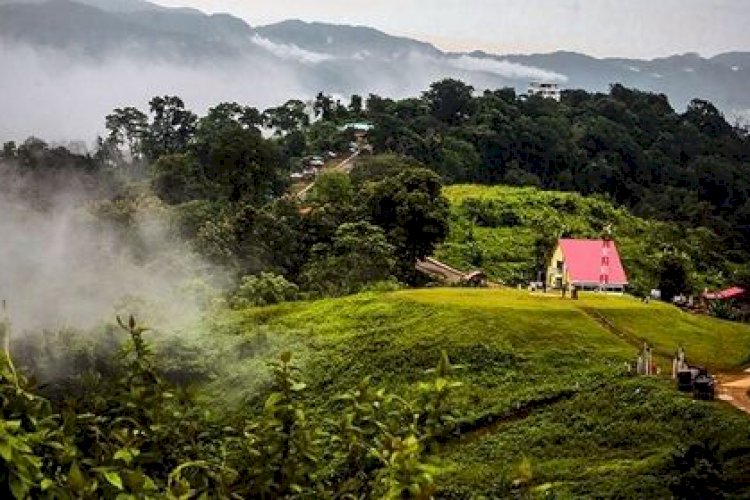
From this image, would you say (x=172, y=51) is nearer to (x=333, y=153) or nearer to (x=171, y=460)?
(x=333, y=153)

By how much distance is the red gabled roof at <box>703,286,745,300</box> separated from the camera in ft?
122

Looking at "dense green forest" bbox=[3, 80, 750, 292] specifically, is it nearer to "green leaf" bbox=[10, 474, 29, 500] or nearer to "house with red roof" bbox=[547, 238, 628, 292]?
"house with red roof" bbox=[547, 238, 628, 292]

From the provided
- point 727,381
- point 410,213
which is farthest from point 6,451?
point 410,213

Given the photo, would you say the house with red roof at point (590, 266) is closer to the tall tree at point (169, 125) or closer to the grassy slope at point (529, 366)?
the grassy slope at point (529, 366)

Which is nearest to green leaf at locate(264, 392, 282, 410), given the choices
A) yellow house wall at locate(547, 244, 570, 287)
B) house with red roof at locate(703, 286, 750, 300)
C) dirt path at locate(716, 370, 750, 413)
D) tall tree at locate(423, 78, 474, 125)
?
dirt path at locate(716, 370, 750, 413)

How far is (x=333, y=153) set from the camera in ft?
203

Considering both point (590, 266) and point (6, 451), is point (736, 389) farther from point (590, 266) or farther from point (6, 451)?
point (6, 451)

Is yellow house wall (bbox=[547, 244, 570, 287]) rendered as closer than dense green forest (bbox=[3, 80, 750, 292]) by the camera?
Yes

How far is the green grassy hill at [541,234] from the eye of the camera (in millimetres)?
40625

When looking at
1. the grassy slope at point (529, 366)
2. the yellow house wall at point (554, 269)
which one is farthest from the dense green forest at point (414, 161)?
the grassy slope at point (529, 366)

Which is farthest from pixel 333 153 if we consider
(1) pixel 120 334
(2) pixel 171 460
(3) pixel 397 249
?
(2) pixel 171 460

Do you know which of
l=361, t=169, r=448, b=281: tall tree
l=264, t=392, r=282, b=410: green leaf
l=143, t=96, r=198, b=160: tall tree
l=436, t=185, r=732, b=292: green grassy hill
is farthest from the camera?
l=143, t=96, r=198, b=160: tall tree

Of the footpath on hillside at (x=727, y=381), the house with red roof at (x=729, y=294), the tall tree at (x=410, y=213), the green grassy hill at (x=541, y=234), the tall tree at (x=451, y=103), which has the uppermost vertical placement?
the tall tree at (x=451, y=103)

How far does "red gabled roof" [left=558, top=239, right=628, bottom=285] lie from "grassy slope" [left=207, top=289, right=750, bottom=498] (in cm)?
397
